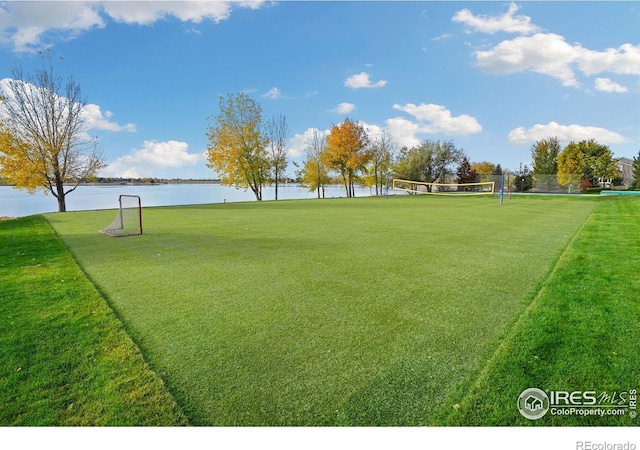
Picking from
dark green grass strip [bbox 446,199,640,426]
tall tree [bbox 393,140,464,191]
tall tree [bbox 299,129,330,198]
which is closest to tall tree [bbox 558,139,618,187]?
tall tree [bbox 393,140,464,191]

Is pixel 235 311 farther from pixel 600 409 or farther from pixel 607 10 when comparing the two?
pixel 607 10

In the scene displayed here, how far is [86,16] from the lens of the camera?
1084cm

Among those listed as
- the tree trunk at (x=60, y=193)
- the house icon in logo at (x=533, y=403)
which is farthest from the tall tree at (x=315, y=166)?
A: the house icon in logo at (x=533, y=403)

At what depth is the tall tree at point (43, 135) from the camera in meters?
19.8

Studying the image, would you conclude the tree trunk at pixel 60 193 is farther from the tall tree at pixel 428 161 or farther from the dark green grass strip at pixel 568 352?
the tall tree at pixel 428 161

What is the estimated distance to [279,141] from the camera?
3769 centimetres

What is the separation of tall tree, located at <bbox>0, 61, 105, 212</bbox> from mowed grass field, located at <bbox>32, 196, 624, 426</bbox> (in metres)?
19.1

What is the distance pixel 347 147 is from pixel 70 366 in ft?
116

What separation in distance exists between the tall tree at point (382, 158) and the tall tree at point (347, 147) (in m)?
3.73

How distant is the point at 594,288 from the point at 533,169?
5621cm

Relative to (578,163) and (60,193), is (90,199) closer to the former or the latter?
(60,193)

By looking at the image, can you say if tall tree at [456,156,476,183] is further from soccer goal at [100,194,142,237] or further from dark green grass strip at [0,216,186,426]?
dark green grass strip at [0,216,186,426]

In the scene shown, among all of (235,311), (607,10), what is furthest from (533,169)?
(235,311)

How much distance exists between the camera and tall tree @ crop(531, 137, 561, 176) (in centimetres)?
4753
